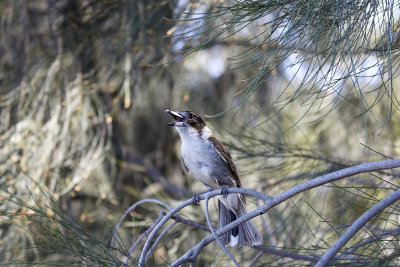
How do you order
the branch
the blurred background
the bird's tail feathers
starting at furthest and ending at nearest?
the blurred background, the bird's tail feathers, the branch

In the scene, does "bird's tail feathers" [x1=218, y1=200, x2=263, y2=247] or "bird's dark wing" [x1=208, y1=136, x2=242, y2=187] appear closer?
"bird's tail feathers" [x1=218, y1=200, x2=263, y2=247]

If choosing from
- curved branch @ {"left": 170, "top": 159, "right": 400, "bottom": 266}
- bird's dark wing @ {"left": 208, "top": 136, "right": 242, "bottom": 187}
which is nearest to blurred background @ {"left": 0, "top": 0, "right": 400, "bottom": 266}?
bird's dark wing @ {"left": 208, "top": 136, "right": 242, "bottom": 187}

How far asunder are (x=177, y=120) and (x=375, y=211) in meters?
1.72

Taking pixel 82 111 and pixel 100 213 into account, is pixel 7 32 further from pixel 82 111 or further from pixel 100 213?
pixel 100 213

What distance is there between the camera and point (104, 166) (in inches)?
173

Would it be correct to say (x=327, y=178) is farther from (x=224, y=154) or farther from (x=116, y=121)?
(x=116, y=121)

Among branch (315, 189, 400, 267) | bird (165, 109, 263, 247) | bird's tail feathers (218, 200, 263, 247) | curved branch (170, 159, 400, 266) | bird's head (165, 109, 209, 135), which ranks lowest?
bird's tail feathers (218, 200, 263, 247)

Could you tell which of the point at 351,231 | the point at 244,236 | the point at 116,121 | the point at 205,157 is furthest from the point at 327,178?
the point at 116,121

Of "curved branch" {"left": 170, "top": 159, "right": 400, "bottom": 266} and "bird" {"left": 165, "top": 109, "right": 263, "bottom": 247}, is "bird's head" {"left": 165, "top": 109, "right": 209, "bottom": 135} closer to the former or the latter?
"bird" {"left": 165, "top": 109, "right": 263, "bottom": 247}

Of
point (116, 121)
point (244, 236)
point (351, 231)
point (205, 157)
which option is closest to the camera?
point (351, 231)

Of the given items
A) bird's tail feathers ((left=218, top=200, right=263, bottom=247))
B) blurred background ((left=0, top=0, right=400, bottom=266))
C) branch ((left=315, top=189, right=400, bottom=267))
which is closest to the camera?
branch ((left=315, top=189, right=400, bottom=267))

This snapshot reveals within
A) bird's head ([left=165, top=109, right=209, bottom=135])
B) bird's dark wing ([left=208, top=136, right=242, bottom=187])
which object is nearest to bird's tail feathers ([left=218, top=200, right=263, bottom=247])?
bird's dark wing ([left=208, top=136, right=242, bottom=187])

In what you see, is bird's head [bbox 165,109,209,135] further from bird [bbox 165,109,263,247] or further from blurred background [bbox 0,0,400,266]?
blurred background [bbox 0,0,400,266]

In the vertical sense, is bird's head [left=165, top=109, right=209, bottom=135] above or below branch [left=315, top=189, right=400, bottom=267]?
below
